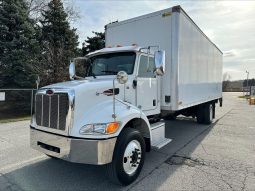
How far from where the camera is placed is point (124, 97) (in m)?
4.75

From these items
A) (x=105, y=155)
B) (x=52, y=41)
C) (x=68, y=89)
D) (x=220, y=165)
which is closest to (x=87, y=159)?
(x=105, y=155)

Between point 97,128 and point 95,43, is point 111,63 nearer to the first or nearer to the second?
point 97,128

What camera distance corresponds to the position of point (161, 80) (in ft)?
20.0

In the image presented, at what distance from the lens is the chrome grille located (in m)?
3.95

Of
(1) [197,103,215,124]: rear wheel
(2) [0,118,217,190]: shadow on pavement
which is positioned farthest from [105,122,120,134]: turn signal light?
(1) [197,103,215,124]: rear wheel

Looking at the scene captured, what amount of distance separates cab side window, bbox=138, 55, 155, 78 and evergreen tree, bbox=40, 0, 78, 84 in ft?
43.3

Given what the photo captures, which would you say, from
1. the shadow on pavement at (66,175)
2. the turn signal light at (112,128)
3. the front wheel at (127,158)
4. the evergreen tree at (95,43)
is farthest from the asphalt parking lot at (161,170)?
the evergreen tree at (95,43)

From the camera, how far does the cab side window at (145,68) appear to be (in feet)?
17.1

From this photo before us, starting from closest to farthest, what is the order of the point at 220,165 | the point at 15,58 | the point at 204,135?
the point at 220,165 → the point at 204,135 → the point at 15,58

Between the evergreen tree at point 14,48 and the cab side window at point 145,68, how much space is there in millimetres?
13000

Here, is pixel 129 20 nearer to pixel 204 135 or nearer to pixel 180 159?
pixel 180 159

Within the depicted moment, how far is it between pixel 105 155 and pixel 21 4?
1716 centimetres

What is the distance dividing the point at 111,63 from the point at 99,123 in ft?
6.58

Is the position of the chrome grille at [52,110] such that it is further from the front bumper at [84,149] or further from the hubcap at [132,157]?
the hubcap at [132,157]
